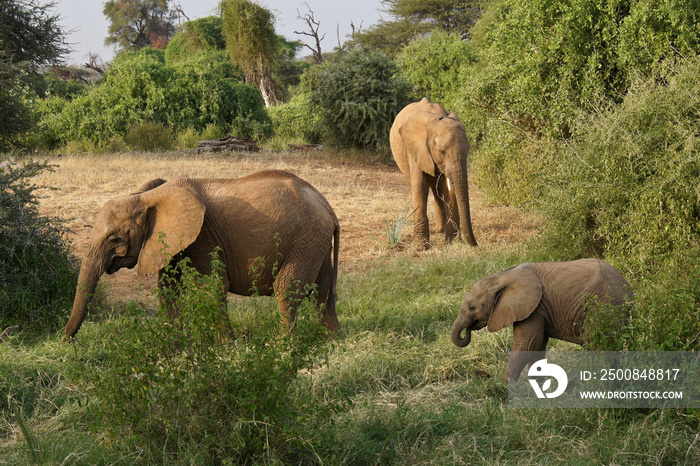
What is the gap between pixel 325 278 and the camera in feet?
19.0

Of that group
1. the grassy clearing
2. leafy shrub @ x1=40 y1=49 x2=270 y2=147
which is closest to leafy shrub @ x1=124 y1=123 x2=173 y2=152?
leafy shrub @ x1=40 y1=49 x2=270 y2=147

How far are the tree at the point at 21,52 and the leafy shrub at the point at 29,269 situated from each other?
357 inches

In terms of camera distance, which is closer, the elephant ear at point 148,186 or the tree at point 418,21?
the elephant ear at point 148,186

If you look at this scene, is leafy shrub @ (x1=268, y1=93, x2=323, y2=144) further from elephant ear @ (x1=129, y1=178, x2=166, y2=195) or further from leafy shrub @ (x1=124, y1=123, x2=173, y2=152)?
elephant ear @ (x1=129, y1=178, x2=166, y2=195)

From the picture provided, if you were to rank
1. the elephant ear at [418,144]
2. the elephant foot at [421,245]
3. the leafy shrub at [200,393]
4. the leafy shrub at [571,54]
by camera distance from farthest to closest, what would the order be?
1. the elephant foot at [421,245]
2. the elephant ear at [418,144]
3. the leafy shrub at [571,54]
4. the leafy shrub at [200,393]

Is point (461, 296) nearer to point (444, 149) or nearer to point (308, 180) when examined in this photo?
point (444, 149)

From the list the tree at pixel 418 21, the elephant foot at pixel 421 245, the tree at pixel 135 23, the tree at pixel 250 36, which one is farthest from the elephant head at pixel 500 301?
the tree at pixel 135 23

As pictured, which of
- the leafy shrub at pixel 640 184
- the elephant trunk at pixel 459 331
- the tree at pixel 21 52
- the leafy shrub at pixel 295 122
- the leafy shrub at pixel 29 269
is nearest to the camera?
the elephant trunk at pixel 459 331

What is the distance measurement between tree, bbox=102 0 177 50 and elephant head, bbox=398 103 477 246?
4314 cm

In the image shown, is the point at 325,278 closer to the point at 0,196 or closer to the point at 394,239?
the point at 0,196

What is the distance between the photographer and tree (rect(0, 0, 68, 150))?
14859 millimetres

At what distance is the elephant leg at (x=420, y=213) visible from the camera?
968cm

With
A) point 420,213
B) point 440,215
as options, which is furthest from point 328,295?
point 440,215

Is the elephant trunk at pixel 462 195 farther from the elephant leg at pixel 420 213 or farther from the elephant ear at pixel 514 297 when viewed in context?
the elephant ear at pixel 514 297
